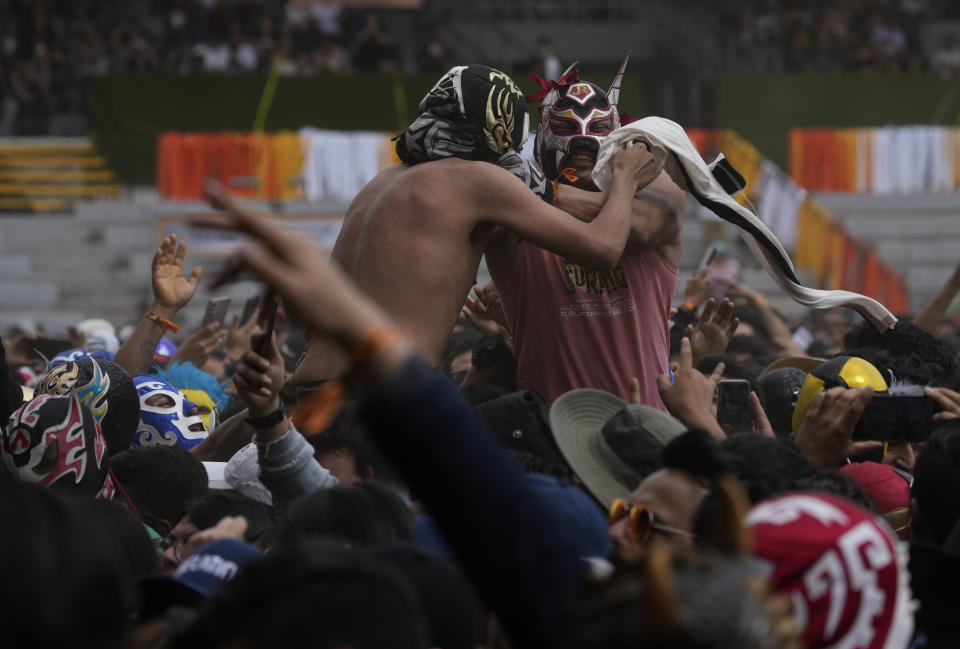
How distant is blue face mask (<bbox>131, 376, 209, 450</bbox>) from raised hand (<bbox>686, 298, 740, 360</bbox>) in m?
1.84

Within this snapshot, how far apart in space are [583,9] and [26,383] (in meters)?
19.6

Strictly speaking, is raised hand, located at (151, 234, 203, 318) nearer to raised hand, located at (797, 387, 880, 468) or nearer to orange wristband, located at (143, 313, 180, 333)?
orange wristband, located at (143, 313, 180, 333)

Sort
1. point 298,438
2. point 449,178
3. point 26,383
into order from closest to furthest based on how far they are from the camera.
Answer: point 298,438 < point 449,178 < point 26,383

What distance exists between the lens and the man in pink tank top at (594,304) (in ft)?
13.5

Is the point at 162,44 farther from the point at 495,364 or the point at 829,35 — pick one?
the point at 495,364

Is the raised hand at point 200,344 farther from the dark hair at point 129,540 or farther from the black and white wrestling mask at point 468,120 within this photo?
the dark hair at point 129,540

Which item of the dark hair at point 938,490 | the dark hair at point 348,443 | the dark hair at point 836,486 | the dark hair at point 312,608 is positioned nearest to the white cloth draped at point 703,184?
the dark hair at point 348,443

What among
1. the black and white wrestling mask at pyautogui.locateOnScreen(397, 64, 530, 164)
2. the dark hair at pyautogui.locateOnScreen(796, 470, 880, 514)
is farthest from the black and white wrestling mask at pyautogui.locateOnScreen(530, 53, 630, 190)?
the dark hair at pyautogui.locateOnScreen(796, 470, 880, 514)

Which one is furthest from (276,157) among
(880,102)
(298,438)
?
(298,438)

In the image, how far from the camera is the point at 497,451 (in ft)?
6.13

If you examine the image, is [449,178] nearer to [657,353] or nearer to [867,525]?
[657,353]

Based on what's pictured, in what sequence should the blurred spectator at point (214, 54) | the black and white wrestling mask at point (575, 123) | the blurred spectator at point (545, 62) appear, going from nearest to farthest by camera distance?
the black and white wrestling mask at point (575, 123) → the blurred spectator at point (545, 62) → the blurred spectator at point (214, 54)

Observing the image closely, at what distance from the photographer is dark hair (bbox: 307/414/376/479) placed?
13.0 ft

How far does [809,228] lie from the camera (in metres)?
17.6
